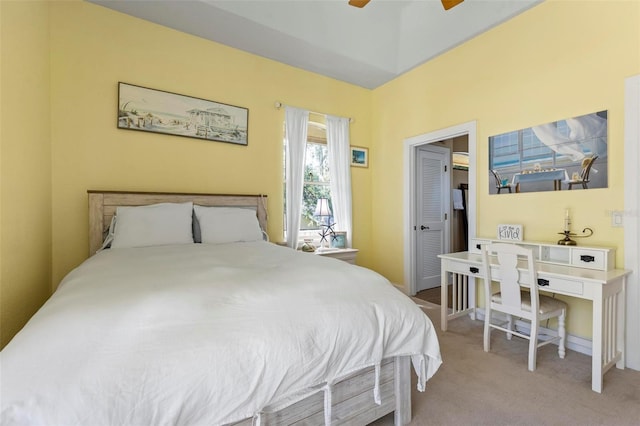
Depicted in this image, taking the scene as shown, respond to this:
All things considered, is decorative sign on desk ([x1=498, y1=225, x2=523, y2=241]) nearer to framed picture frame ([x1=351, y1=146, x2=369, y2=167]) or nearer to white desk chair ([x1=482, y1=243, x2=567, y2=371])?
white desk chair ([x1=482, y1=243, x2=567, y2=371])

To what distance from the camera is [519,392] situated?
1873 mm

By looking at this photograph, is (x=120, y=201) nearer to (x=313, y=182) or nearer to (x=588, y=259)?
(x=313, y=182)

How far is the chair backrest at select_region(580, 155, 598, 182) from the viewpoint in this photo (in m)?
2.36

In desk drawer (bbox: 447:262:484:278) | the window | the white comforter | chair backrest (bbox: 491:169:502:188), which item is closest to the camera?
the white comforter

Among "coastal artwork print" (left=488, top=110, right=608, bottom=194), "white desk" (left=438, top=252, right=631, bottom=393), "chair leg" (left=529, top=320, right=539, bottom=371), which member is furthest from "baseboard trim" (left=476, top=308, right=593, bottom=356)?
"coastal artwork print" (left=488, top=110, right=608, bottom=194)

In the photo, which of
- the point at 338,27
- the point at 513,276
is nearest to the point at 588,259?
the point at 513,276

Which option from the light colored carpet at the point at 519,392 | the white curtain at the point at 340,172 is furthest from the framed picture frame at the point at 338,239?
the light colored carpet at the point at 519,392

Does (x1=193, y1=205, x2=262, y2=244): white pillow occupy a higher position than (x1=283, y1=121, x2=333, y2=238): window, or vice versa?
(x1=283, y1=121, x2=333, y2=238): window

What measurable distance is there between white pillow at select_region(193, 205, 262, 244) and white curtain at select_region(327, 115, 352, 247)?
4.53ft

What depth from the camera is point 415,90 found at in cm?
383

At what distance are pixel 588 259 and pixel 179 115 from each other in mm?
3739

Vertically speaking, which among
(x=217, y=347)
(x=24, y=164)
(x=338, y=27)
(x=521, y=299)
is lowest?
(x=521, y=299)

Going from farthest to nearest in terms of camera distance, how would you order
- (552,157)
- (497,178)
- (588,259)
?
(497,178), (552,157), (588,259)

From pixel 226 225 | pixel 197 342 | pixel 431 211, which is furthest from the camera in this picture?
pixel 431 211
